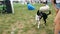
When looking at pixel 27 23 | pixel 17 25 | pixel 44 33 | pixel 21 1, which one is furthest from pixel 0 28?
pixel 21 1

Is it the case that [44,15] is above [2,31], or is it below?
above

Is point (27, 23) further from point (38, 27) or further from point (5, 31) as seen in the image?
point (5, 31)

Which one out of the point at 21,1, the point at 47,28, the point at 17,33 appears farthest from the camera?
the point at 21,1

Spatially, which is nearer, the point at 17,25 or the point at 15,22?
the point at 17,25

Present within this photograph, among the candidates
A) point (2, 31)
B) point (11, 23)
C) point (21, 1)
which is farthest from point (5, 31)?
point (21, 1)

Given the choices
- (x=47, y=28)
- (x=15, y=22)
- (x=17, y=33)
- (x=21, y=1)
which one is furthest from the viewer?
(x=21, y=1)

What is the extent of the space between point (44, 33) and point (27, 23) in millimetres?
993

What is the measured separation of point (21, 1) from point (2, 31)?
7363mm

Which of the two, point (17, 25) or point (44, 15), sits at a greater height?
point (44, 15)

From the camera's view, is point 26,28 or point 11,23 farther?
point 11,23

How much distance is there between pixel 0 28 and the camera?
459cm

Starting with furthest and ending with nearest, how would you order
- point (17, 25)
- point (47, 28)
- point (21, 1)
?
point (21, 1) < point (17, 25) < point (47, 28)

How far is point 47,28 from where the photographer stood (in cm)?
456

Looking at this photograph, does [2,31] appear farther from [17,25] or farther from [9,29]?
[17,25]
